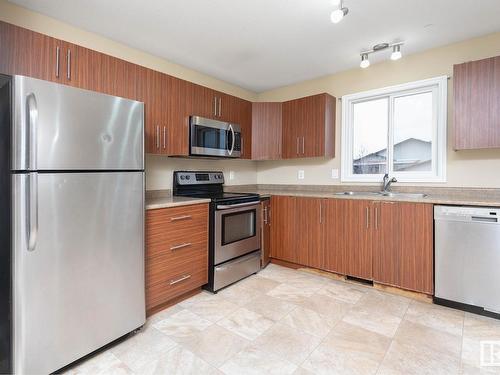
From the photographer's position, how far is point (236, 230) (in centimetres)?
277

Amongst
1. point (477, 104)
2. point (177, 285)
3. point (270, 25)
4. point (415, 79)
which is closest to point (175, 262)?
point (177, 285)

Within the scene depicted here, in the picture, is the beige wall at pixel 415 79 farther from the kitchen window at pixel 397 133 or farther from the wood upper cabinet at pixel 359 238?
the wood upper cabinet at pixel 359 238

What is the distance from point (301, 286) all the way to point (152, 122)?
218 centimetres

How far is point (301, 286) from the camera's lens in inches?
106

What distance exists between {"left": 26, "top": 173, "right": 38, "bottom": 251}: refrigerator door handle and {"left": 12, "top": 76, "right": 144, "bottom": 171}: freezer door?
0.07 meters

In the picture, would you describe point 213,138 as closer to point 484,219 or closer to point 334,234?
point 334,234

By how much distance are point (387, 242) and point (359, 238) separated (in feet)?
0.84

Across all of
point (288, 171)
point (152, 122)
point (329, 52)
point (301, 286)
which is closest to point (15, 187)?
point (152, 122)

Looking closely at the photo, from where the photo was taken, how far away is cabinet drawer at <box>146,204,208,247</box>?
2049 millimetres

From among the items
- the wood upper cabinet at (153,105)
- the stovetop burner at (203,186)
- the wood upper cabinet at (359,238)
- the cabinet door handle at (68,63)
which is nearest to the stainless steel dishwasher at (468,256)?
the wood upper cabinet at (359,238)

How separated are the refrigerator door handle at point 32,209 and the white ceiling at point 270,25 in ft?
4.81

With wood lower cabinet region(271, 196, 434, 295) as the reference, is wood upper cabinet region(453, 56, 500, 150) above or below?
above

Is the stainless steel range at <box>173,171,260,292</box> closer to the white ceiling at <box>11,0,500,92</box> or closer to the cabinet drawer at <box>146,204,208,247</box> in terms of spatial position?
the cabinet drawer at <box>146,204,208,247</box>

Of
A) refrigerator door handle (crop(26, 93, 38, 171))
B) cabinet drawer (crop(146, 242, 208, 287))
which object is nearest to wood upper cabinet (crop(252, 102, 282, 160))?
cabinet drawer (crop(146, 242, 208, 287))
